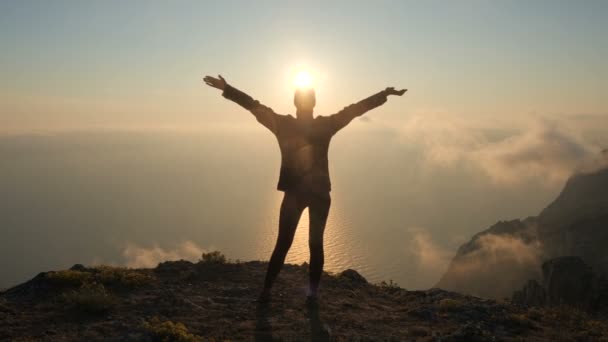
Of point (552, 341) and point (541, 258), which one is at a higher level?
point (541, 258)

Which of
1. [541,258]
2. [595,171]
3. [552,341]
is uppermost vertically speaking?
[595,171]

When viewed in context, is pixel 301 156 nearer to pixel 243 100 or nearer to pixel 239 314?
pixel 243 100

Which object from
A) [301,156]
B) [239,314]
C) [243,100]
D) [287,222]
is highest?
[243,100]

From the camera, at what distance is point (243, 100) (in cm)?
852

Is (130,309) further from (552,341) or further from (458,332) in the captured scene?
(552,341)

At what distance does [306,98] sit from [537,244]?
149722mm

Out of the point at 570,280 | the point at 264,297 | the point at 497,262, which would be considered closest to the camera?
the point at 264,297

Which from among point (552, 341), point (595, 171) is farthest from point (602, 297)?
point (595, 171)

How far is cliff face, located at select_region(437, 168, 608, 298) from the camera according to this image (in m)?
112

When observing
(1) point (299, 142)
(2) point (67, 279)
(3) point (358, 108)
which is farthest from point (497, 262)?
(2) point (67, 279)

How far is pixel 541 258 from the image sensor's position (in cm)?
12575

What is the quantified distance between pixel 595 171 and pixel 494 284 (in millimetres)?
71124

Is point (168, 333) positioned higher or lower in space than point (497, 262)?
lower

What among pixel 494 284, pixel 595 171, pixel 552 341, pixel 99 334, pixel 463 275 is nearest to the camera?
pixel 99 334
